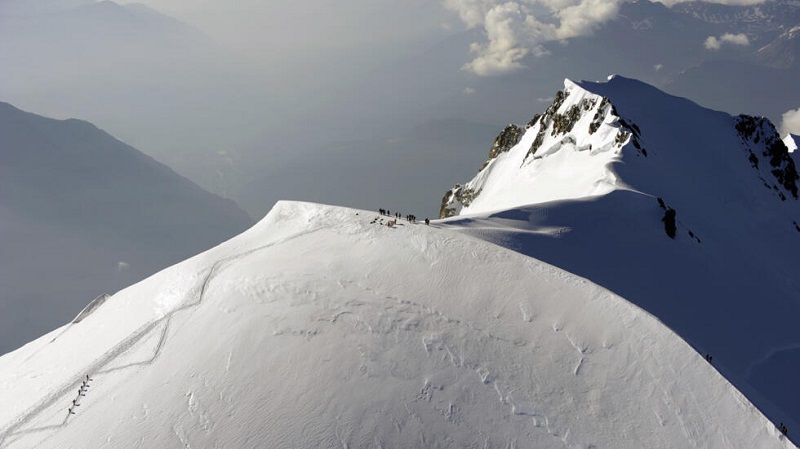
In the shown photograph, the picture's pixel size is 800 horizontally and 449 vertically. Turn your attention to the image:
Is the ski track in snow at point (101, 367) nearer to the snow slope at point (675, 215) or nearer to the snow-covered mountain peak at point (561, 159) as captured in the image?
the snow slope at point (675, 215)

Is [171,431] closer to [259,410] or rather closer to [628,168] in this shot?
[259,410]

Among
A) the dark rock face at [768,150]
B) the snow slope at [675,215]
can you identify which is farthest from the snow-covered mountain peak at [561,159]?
the dark rock face at [768,150]

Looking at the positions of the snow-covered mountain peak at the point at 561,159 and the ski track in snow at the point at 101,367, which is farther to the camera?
the snow-covered mountain peak at the point at 561,159

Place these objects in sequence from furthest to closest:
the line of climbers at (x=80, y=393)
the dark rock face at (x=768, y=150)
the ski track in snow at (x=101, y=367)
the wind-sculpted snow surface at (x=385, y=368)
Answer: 1. the dark rock face at (x=768, y=150)
2. the line of climbers at (x=80, y=393)
3. the ski track in snow at (x=101, y=367)
4. the wind-sculpted snow surface at (x=385, y=368)

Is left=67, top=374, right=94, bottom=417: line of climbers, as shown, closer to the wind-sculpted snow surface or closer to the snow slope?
the wind-sculpted snow surface

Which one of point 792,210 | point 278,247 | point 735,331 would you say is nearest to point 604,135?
point 792,210

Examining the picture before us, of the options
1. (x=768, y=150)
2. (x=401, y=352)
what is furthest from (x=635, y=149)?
(x=401, y=352)
